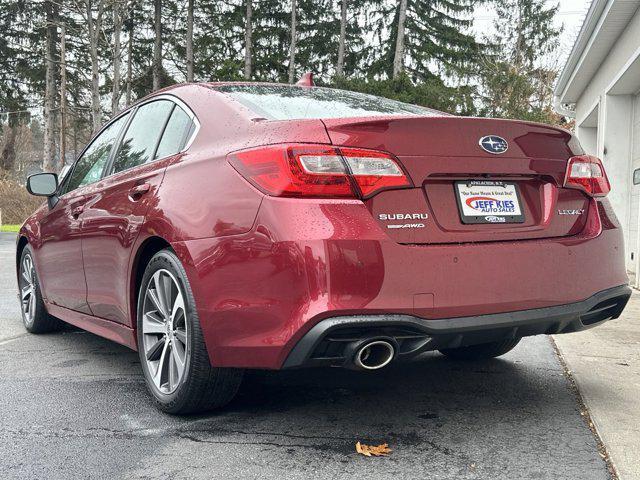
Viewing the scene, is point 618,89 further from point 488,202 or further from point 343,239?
point 343,239

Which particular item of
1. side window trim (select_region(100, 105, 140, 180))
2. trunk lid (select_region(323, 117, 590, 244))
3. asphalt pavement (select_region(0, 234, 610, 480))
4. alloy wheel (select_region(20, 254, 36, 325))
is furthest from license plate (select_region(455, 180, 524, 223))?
alloy wheel (select_region(20, 254, 36, 325))

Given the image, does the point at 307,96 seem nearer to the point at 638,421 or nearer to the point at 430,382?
the point at 430,382

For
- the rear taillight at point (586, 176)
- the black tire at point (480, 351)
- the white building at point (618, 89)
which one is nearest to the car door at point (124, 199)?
the rear taillight at point (586, 176)

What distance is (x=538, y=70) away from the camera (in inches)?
1400

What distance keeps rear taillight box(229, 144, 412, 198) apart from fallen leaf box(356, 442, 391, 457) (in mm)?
975

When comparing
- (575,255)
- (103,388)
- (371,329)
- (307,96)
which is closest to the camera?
(371,329)

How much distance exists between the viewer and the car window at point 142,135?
3740 millimetres

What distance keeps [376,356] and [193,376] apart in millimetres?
825

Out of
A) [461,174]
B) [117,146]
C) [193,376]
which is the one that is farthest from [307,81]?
[193,376]

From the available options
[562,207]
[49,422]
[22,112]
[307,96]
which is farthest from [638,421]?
[22,112]

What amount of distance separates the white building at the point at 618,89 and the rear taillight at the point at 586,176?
6.53m

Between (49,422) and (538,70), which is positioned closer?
(49,422)

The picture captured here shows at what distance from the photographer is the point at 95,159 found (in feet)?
15.1

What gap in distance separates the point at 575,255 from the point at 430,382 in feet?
3.83
